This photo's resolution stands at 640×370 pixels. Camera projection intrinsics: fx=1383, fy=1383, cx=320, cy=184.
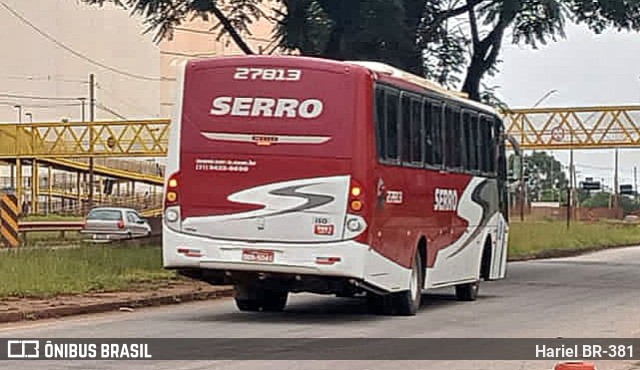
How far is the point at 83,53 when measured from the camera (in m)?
88.2

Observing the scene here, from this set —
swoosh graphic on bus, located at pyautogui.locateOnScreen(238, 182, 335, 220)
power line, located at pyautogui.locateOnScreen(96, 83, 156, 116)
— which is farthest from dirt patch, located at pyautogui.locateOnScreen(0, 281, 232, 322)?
power line, located at pyautogui.locateOnScreen(96, 83, 156, 116)

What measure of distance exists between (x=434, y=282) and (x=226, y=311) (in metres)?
3.25

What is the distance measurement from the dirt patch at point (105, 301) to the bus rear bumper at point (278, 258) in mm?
1798

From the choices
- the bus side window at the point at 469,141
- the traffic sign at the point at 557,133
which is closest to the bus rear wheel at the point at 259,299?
the bus side window at the point at 469,141

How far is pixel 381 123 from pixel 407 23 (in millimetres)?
13394

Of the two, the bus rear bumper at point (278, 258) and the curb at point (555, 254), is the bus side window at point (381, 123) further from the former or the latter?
the curb at point (555, 254)

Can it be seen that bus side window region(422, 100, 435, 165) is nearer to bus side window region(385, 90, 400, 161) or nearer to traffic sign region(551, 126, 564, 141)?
bus side window region(385, 90, 400, 161)

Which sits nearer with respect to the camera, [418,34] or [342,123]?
[342,123]


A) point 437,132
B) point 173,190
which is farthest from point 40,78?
point 173,190

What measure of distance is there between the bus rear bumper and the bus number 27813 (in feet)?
7.11

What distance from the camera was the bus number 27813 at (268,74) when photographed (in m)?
18.1

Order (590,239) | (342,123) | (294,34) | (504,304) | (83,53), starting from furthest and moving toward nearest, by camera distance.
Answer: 1. (83,53)
2. (590,239)
3. (294,34)
4. (504,304)
5. (342,123)

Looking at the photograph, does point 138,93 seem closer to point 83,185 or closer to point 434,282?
point 83,185

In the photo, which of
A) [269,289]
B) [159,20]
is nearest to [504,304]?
[269,289]
